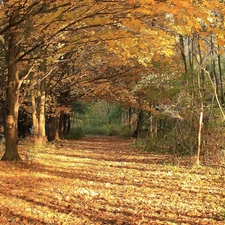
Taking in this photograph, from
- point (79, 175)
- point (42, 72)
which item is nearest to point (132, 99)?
point (42, 72)

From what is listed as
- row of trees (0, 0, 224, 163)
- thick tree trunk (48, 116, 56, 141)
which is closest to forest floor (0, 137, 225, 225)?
row of trees (0, 0, 224, 163)

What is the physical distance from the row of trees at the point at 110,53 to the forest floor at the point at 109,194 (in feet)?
5.25

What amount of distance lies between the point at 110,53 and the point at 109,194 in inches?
418

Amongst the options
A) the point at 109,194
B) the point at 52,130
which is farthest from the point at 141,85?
the point at 109,194

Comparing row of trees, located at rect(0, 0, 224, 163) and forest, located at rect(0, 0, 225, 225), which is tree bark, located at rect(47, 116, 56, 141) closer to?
row of trees, located at rect(0, 0, 224, 163)

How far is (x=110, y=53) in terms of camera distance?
16.6 metres

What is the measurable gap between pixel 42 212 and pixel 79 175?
11.8 feet

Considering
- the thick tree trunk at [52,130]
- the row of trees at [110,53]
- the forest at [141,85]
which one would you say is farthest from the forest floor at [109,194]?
the thick tree trunk at [52,130]

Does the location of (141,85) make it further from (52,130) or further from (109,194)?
(109,194)

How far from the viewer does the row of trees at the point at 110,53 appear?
5.73 meters

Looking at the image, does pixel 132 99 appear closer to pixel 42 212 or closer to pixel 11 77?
pixel 11 77

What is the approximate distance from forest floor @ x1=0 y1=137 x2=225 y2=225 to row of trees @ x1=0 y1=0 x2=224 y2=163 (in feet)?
5.25

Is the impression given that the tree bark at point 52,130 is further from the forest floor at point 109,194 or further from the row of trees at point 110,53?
the forest floor at point 109,194

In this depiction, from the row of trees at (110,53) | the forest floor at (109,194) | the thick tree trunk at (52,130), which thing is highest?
the row of trees at (110,53)
